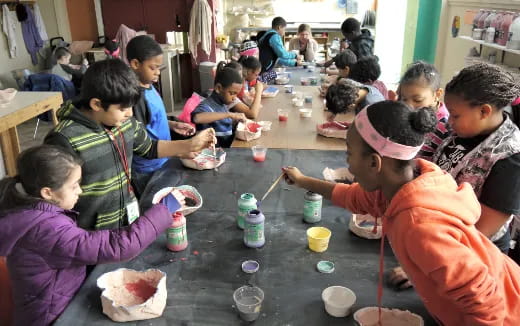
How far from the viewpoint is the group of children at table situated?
119 centimetres

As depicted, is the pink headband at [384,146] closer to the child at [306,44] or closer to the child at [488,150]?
the child at [488,150]

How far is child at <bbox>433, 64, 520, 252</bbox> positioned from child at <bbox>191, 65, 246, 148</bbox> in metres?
1.87

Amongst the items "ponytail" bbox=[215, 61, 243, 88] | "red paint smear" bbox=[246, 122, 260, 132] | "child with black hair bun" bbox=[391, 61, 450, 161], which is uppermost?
"child with black hair bun" bbox=[391, 61, 450, 161]

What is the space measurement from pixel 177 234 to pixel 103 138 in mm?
581

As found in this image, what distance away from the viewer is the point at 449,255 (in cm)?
112

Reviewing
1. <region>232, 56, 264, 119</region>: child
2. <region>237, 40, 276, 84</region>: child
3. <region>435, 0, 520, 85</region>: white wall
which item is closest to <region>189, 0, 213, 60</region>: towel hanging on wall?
<region>237, 40, 276, 84</region>: child

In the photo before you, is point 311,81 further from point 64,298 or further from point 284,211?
point 64,298

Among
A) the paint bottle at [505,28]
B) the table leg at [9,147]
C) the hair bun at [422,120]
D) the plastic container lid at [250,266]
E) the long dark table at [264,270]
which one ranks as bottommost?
the table leg at [9,147]

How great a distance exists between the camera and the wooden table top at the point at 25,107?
3959 mm

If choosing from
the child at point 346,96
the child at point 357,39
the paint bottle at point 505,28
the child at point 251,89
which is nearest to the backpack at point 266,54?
the child at point 357,39

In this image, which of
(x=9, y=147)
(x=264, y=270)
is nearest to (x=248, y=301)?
(x=264, y=270)

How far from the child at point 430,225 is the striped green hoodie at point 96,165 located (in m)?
1.13

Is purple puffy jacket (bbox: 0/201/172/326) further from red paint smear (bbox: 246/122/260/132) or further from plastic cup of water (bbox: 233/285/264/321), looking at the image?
red paint smear (bbox: 246/122/260/132)

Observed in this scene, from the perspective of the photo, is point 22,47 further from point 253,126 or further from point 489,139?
point 489,139
